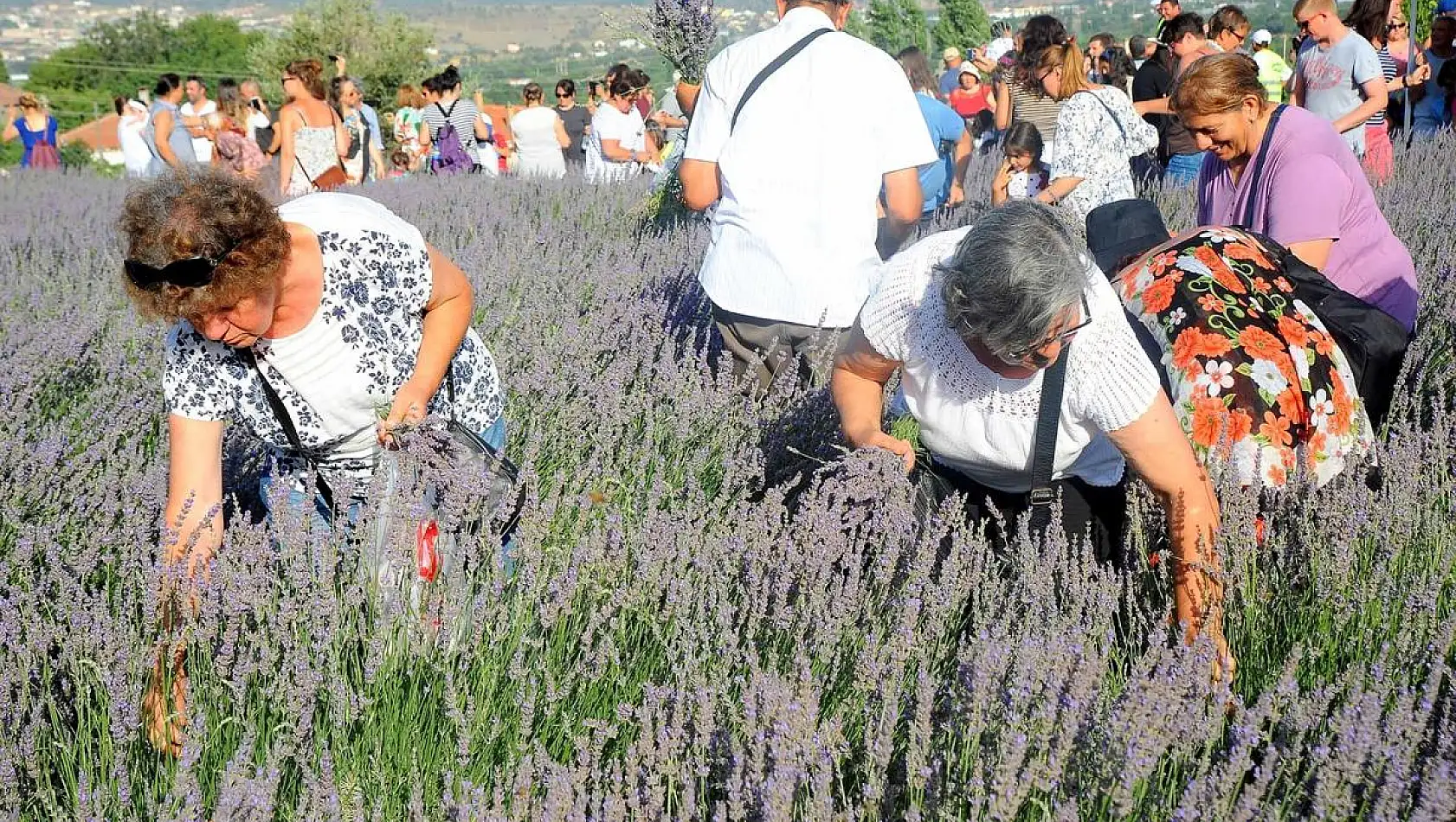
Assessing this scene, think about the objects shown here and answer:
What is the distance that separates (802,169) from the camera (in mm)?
3041

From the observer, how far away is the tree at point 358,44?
117ft

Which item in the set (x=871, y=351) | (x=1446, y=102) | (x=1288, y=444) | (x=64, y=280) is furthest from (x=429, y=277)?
(x=1446, y=102)

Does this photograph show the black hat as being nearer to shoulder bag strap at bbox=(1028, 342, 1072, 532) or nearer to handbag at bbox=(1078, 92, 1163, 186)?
shoulder bag strap at bbox=(1028, 342, 1072, 532)

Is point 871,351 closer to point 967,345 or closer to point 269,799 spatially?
point 967,345

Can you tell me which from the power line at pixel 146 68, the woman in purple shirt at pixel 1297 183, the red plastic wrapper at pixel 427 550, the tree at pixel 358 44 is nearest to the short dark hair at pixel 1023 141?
the woman in purple shirt at pixel 1297 183

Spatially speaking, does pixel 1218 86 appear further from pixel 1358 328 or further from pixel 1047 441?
pixel 1047 441

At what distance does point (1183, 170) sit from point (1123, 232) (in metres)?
4.05

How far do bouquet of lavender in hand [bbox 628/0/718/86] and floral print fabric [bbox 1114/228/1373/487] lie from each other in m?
3.13

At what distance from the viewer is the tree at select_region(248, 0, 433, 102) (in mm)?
35719

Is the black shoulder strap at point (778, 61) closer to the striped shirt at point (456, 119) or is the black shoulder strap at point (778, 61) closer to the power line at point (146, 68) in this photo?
the striped shirt at point (456, 119)

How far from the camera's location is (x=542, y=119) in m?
10.1

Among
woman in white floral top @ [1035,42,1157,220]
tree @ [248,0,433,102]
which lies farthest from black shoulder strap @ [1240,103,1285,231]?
tree @ [248,0,433,102]

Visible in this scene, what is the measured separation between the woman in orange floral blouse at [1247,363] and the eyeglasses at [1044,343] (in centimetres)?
41

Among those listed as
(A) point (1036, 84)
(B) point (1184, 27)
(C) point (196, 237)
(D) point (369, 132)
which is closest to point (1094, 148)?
(A) point (1036, 84)
